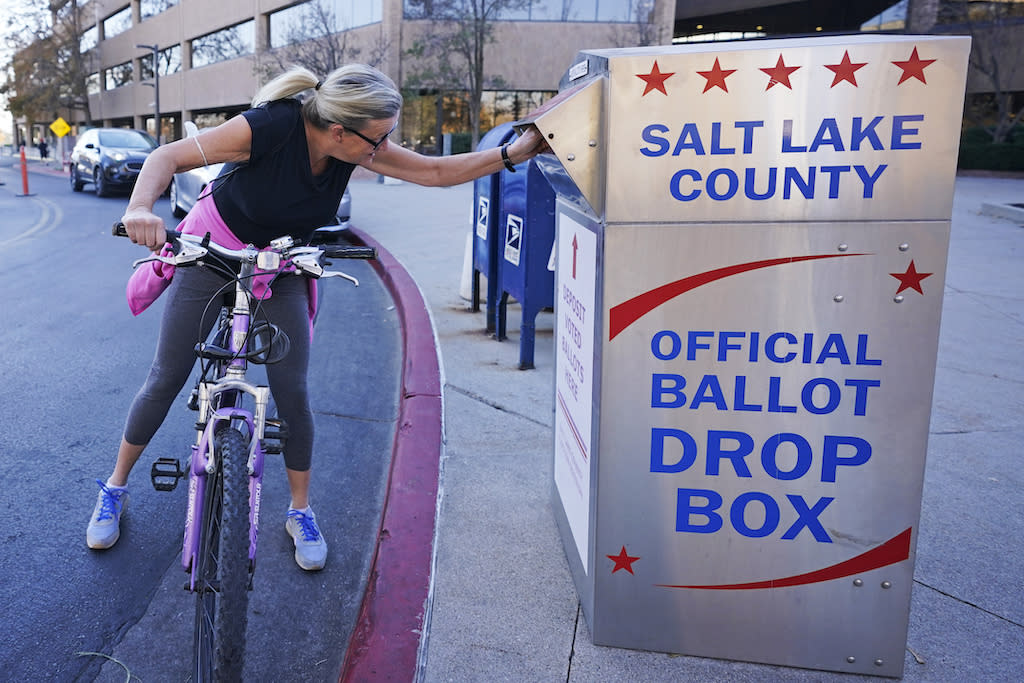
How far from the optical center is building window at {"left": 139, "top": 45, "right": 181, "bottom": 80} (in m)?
53.6

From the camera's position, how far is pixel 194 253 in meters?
2.32

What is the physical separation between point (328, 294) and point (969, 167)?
29.7 meters

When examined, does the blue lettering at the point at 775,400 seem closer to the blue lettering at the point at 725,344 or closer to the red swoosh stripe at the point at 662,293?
the blue lettering at the point at 725,344

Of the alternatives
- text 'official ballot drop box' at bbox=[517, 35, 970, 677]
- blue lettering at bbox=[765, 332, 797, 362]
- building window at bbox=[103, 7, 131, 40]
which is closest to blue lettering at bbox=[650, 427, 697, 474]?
text 'official ballot drop box' at bbox=[517, 35, 970, 677]

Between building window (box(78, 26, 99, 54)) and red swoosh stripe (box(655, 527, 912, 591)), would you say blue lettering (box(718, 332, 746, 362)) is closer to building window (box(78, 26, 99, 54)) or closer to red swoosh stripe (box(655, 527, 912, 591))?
red swoosh stripe (box(655, 527, 912, 591))

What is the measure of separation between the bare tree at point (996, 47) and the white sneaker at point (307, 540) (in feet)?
111

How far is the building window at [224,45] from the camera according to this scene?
1780 inches

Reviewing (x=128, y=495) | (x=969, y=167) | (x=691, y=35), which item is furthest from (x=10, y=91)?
(x=128, y=495)

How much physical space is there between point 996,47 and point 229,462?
121ft

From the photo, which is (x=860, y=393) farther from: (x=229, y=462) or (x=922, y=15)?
(x=922, y=15)

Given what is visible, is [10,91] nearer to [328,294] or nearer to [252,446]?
[328,294]

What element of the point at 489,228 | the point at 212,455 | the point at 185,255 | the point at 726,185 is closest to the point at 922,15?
the point at 489,228

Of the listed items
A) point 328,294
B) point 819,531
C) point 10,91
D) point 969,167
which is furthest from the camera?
point 10,91

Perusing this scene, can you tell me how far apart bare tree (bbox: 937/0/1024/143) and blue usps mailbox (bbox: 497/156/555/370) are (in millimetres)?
31192
